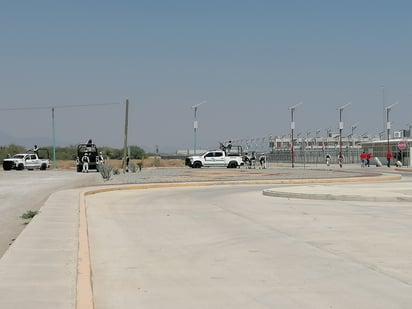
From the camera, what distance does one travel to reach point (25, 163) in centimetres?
7044

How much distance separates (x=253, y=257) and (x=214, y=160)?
5756cm

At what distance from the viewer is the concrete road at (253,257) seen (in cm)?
777

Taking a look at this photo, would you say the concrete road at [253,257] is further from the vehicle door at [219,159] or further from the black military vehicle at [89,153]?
the vehicle door at [219,159]

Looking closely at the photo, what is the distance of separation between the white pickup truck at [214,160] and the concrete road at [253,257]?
4803 cm

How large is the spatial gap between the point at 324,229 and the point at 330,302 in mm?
7296

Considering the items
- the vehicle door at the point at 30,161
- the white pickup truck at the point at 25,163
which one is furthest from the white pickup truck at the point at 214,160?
the vehicle door at the point at 30,161

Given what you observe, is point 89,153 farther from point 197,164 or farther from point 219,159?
point 219,159

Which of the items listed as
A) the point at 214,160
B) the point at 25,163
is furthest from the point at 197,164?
the point at 25,163

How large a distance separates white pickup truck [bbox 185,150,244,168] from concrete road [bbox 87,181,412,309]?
48.0 m

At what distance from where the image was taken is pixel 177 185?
34.2 metres

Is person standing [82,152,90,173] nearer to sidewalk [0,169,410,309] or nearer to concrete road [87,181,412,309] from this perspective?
concrete road [87,181,412,309]

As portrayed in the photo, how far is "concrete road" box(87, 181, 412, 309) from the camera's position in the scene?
7.77 meters

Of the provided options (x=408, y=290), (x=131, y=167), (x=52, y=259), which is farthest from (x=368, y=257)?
(x=131, y=167)

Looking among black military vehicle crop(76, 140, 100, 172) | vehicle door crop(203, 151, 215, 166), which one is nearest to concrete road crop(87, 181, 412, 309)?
black military vehicle crop(76, 140, 100, 172)
